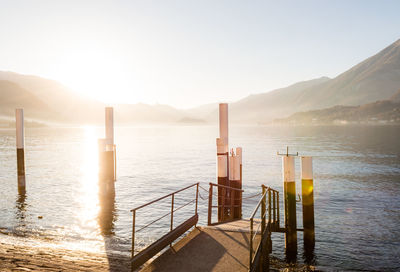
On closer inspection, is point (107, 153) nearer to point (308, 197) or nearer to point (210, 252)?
point (308, 197)

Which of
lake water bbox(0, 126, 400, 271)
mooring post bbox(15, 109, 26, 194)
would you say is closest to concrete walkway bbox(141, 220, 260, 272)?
lake water bbox(0, 126, 400, 271)

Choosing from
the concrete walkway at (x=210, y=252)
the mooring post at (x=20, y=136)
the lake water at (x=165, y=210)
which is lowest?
the lake water at (x=165, y=210)

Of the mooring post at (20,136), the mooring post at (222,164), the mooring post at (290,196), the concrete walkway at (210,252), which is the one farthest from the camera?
the mooring post at (20,136)

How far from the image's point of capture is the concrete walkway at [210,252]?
319 inches

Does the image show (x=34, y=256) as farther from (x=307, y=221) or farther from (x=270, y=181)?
(x=270, y=181)

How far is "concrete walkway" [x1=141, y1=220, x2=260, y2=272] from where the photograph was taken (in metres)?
8.11

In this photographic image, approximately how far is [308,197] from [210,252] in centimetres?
502

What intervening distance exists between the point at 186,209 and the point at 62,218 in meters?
7.49

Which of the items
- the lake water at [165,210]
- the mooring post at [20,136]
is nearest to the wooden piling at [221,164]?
the lake water at [165,210]

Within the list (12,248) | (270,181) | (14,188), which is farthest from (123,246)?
(270,181)

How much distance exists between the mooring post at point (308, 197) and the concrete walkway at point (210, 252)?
2.76 meters

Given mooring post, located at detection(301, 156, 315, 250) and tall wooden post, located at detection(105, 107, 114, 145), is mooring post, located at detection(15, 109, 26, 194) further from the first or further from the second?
mooring post, located at detection(301, 156, 315, 250)

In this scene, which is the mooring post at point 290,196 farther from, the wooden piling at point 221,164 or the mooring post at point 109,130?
the mooring post at point 109,130

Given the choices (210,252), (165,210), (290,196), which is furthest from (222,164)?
Result: (165,210)
